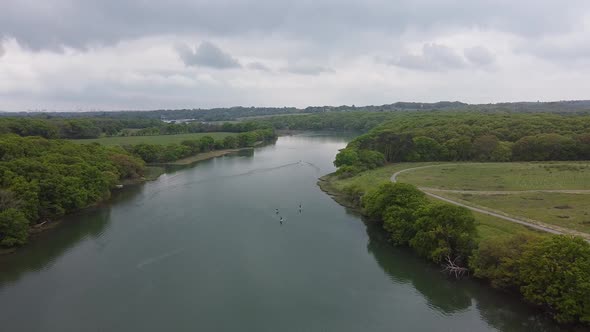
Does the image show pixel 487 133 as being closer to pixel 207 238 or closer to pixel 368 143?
pixel 368 143

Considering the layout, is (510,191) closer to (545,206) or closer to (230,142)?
(545,206)

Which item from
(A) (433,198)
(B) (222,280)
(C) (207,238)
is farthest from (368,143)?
(B) (222,280)

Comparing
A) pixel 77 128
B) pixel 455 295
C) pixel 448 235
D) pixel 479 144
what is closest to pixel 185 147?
pixel 77 128

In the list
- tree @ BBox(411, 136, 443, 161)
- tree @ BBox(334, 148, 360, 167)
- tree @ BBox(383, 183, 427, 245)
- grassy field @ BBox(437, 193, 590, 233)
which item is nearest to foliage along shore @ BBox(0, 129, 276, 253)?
tree @ BBox(334, 148, 360, 167)

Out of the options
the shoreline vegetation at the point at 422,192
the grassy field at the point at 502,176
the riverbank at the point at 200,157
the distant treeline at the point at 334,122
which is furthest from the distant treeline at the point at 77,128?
the grassy field at the point at 502,176

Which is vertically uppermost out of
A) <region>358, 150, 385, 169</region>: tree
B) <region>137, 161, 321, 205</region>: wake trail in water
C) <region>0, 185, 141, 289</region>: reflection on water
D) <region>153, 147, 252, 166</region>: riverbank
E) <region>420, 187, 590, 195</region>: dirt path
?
<region>358, 150, 385, 169</region>: tree

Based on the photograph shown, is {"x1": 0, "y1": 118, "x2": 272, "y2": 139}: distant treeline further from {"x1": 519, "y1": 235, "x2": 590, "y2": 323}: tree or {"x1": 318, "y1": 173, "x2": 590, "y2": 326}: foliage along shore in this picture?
{"x1": 519, "y1": 235, "x2": 590, "y2": 323}: tree
